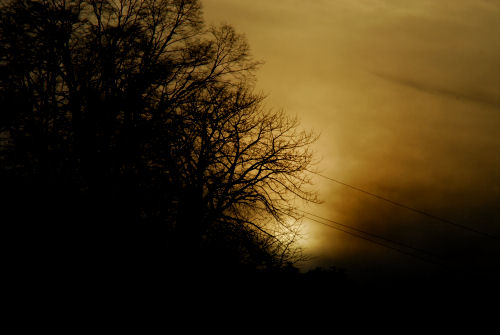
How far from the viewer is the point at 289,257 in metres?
14.7

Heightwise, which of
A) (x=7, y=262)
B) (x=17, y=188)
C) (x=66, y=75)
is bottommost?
(x=7, y=262)

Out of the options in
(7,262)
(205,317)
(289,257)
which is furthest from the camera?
(289,257)

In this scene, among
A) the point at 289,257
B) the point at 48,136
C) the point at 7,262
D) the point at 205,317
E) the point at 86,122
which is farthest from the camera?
the point at 289,257

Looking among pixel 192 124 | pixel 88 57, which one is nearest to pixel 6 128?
pixel 88 57

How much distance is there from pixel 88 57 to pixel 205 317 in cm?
908

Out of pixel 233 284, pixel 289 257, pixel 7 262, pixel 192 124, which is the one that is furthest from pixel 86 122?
pixel 289 257

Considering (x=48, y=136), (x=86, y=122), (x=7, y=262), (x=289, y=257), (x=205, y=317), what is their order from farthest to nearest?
(x=289, y=257)
(x=86, y=122)
(x=48, y=136)
(x=205, y=317)
(x=7, y=262)

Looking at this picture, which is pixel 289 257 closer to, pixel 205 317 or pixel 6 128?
pixel 205 317

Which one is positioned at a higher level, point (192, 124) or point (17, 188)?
point (192, 124)

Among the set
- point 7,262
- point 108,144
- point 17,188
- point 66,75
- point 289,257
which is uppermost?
point 66,75

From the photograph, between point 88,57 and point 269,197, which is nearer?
point 88,57

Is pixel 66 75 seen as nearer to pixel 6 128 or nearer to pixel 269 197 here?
pixel 6 128

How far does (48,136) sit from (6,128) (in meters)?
1.29

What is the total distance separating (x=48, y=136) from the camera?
41.7 ft
